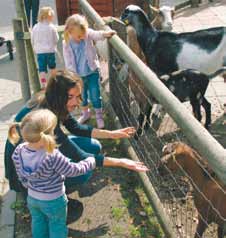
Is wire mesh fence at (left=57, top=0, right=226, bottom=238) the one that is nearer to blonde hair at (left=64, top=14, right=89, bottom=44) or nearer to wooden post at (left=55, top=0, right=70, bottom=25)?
blonde hair at (left=64, top=14, right=89, bottom=44)

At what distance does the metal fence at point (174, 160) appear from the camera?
8.59 ft

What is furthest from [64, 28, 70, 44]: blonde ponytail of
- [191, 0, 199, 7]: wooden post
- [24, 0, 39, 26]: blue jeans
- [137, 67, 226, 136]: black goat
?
[191, 0, 199, 7]: wooden post

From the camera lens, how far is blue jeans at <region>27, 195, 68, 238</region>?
132 inches

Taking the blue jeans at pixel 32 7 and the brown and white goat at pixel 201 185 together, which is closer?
the brown and white goat at pixel 201 185

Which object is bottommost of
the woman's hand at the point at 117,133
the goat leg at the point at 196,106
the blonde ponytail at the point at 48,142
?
the goat leg at the point at 196,106

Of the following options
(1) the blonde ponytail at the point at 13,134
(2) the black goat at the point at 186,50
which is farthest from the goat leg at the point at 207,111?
(1) the blonde ponytail at the point at 13,134

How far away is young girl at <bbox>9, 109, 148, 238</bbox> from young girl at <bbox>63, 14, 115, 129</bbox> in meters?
1.98

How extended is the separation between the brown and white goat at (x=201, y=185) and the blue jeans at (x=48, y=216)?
1.05 m

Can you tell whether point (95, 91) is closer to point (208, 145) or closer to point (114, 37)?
point (114, 37)

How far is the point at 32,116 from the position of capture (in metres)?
3.06

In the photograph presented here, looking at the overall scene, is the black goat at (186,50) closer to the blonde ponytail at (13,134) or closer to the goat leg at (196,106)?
the goat leg at (196,106)

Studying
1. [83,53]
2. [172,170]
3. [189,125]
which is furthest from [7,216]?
[189,125]

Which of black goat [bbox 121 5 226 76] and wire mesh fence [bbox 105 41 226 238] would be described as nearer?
wire mesh fence [bbox 105 41 226 238]

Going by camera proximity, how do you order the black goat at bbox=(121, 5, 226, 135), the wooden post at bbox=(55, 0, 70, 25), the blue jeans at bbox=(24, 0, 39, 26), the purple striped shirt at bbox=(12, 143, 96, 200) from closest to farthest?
the purple striped shirt at bbox=(12, 143, 96, 200)
the black goat at bbox=(121, 5, 226, 135)
the blue jeans at bbox=(24, 0, 39, 26)
the wooden post at bbox=(55, 0, 70, 25)
